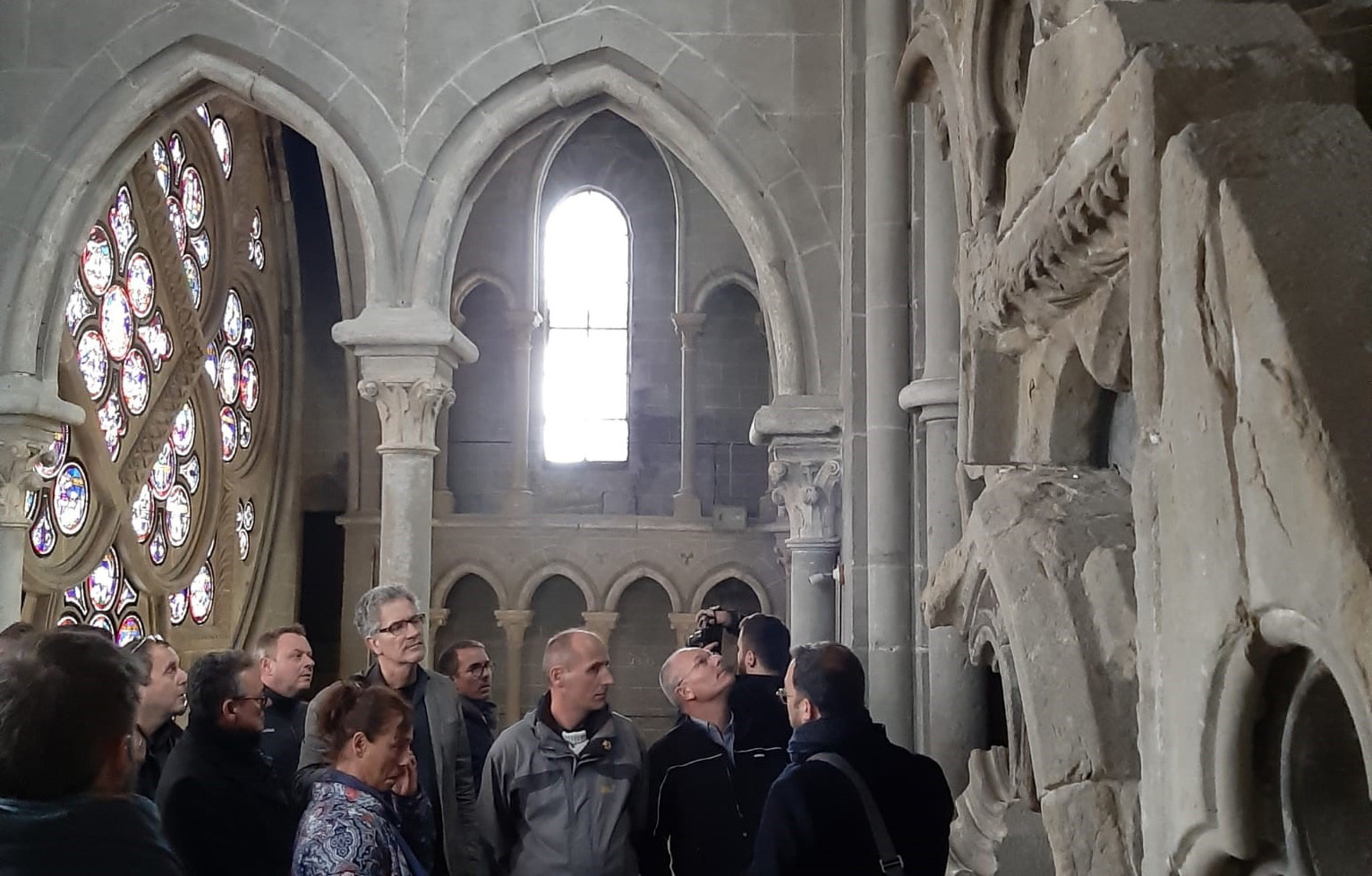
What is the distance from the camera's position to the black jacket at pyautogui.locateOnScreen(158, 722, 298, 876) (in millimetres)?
2514

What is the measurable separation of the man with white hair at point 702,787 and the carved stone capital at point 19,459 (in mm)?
3890

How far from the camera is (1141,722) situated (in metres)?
1.21

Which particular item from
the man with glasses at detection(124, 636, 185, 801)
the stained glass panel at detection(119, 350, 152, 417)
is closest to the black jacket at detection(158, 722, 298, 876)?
the man with glasses at detection(124, 636, 185, 801)

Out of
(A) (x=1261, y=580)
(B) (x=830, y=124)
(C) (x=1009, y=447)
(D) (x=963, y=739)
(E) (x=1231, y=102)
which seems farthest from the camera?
(B) (x=830, y=124)

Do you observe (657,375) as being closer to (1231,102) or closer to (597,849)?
(597,849)

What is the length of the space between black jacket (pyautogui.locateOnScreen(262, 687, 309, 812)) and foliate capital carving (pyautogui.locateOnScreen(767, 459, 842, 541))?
8.84 feet

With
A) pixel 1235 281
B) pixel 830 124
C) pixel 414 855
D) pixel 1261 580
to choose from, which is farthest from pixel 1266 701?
pixel 830 124

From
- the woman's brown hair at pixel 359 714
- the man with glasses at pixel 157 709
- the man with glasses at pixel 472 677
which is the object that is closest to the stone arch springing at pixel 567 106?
the man with glasses at pixel 472 677

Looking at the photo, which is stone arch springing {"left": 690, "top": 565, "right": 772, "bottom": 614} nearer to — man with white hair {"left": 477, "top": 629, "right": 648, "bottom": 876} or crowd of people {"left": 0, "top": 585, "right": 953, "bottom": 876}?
crowd of people {"left": 0, "top": 585, "right": 953, "bottom": 876}

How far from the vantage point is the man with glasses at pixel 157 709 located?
3.06 metres

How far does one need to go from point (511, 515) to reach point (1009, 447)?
8.71 metres

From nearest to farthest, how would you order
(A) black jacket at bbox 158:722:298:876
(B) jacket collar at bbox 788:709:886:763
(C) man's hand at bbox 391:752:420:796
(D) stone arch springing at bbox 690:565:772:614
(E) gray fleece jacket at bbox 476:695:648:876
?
(B) jacket collar at bbox 788:709:886:763
(C) man's hand at bbox 391:752:420:796
(A) black jacket at bbox 158:722:298:876
(E) gray fleece jacket at bbox 476:695:648:876
(D) stone arch springing at bbox 690:565:772:614

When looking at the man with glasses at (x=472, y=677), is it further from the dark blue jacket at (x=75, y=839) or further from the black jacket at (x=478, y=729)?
the dark blue jacket at (x=75, y=839)

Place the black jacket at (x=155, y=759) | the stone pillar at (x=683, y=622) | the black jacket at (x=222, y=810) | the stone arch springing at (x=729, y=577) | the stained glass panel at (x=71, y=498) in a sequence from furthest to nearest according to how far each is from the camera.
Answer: the stone arch springing at (x=729, y=577)
the stone pillar at (x=683, y=622)
the stained glass panel at (x=71, y=498)
the black jacket at (x=155, y=759)
the black jacket at (x=222, y=810)
